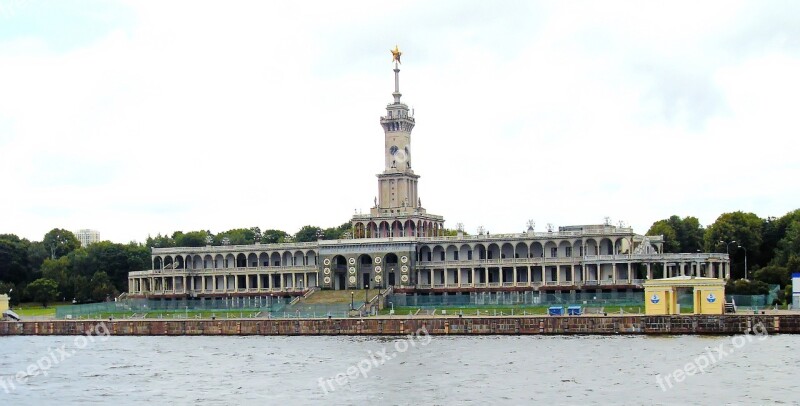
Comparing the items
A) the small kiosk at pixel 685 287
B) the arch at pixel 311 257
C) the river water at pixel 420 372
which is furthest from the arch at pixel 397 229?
the small kiosk at pixel 685 287

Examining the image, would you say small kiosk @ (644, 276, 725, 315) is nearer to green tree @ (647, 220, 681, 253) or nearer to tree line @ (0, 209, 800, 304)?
tree line @ (0, 209, 800, 304)

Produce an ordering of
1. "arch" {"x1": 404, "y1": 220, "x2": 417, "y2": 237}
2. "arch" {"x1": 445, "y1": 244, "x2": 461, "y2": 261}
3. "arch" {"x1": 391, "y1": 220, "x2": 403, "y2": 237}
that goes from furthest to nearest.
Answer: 1. "arch" {"x1": 391, "y1": 220, "x2": 403, "y2": 237}
2. "arch" {"x1": 404, "y1": 220, "x2": 417, "y2": 237}
3. "arch" {"x1": 445, "y1": 244, "x2": 461, "y2": 261}

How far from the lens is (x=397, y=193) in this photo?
15762cm

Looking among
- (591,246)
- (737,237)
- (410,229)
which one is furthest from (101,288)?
(737,237)

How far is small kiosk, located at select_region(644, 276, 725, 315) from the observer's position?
102 meters

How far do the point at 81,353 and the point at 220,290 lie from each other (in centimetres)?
6366

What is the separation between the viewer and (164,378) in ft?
251

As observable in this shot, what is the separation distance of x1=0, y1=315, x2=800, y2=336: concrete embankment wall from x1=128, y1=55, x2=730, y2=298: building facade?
36307mm

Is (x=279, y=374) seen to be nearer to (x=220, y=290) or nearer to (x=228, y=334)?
(x=228, y=334)

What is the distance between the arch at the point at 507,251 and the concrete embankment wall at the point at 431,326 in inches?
1737

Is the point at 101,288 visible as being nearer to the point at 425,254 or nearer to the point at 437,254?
the point at 425,254

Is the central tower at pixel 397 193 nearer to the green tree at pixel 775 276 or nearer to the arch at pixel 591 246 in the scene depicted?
the arch at pixel 591 246

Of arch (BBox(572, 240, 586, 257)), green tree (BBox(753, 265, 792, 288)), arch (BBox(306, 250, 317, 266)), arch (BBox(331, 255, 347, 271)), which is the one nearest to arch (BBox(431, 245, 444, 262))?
arch (BBox(331, 255, 347, 271))

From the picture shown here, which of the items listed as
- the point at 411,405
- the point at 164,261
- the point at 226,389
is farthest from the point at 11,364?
the point at 164,261
